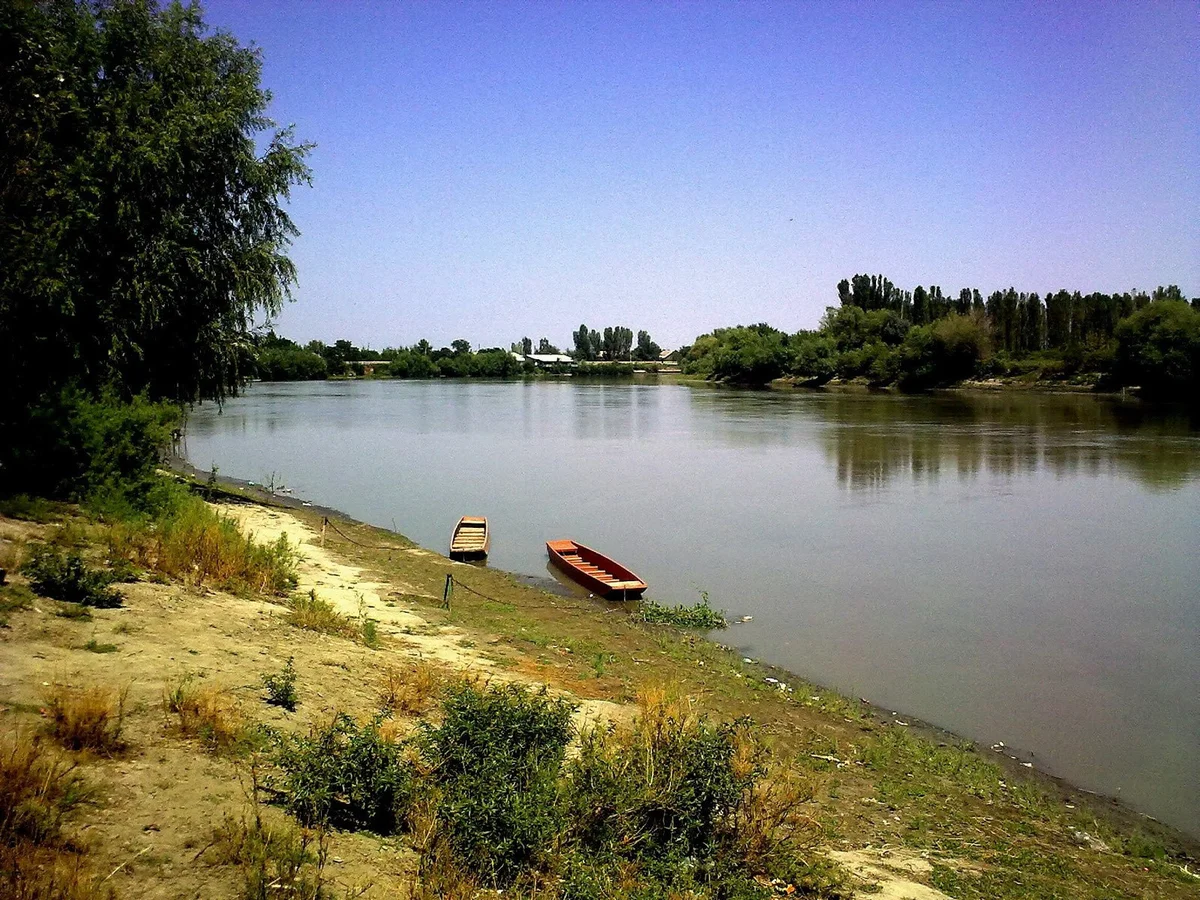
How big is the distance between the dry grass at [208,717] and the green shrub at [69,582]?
A: 8.25 ft

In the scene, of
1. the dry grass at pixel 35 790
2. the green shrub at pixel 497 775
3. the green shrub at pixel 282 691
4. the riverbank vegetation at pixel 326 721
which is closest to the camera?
the dry grass at pixel 35 790

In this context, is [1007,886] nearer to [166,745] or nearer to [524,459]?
[166,745]

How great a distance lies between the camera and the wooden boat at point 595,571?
16531mm

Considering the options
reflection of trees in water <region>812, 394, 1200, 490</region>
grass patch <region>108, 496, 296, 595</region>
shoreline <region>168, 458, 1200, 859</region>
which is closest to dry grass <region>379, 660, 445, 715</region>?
grass patch <region>108, 496, 296, 595</region>

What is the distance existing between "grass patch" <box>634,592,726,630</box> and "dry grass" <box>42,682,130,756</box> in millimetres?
10401

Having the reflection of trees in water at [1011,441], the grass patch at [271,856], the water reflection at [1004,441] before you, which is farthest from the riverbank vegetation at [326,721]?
the reflection of trees in water at [1011,441]

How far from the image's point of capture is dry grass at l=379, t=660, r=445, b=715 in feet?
25.1

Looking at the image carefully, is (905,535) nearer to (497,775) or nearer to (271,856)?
(497,775)

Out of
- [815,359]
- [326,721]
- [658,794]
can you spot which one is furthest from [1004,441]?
[815,359]

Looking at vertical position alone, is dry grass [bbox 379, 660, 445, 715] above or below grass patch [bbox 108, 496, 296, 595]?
below

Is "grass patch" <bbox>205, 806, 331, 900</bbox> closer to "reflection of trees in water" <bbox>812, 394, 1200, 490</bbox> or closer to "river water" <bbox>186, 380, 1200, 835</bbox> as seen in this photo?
"river water" <bbox>186, 380, 1200, 835</bbox>

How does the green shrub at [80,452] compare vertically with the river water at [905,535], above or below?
above

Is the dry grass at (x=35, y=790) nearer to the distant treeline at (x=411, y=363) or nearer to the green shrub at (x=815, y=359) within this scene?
the green shrub at (x=815, y=359)

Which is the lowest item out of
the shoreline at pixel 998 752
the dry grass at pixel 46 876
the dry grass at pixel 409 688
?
the shoreline at pixel 998 752
